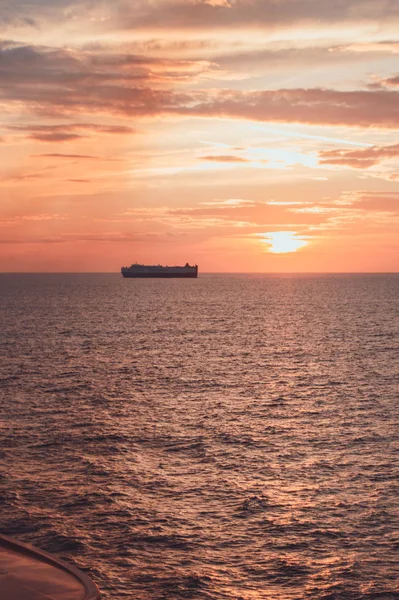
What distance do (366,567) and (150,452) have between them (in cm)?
2157

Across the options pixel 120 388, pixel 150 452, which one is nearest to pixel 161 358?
pixel 120 388

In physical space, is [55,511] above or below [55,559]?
below

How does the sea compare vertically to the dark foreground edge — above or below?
below

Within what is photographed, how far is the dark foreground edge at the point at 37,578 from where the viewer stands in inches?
909

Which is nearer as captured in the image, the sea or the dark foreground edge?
the dark foreground edge

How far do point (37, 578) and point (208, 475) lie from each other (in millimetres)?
21456

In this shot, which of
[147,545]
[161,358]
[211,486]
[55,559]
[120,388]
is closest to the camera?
[55,559]

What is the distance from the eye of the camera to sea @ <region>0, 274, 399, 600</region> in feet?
105

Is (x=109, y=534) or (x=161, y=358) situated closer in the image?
(x=109, y=534)

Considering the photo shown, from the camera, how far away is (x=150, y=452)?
5038 centimetres

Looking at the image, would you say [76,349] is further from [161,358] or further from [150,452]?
[150,452]

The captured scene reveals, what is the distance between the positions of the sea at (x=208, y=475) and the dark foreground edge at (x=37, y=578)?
470 cm

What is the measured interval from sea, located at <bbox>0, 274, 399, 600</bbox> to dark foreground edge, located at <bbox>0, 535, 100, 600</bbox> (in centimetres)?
470

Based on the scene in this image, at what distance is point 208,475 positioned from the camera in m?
44.9
